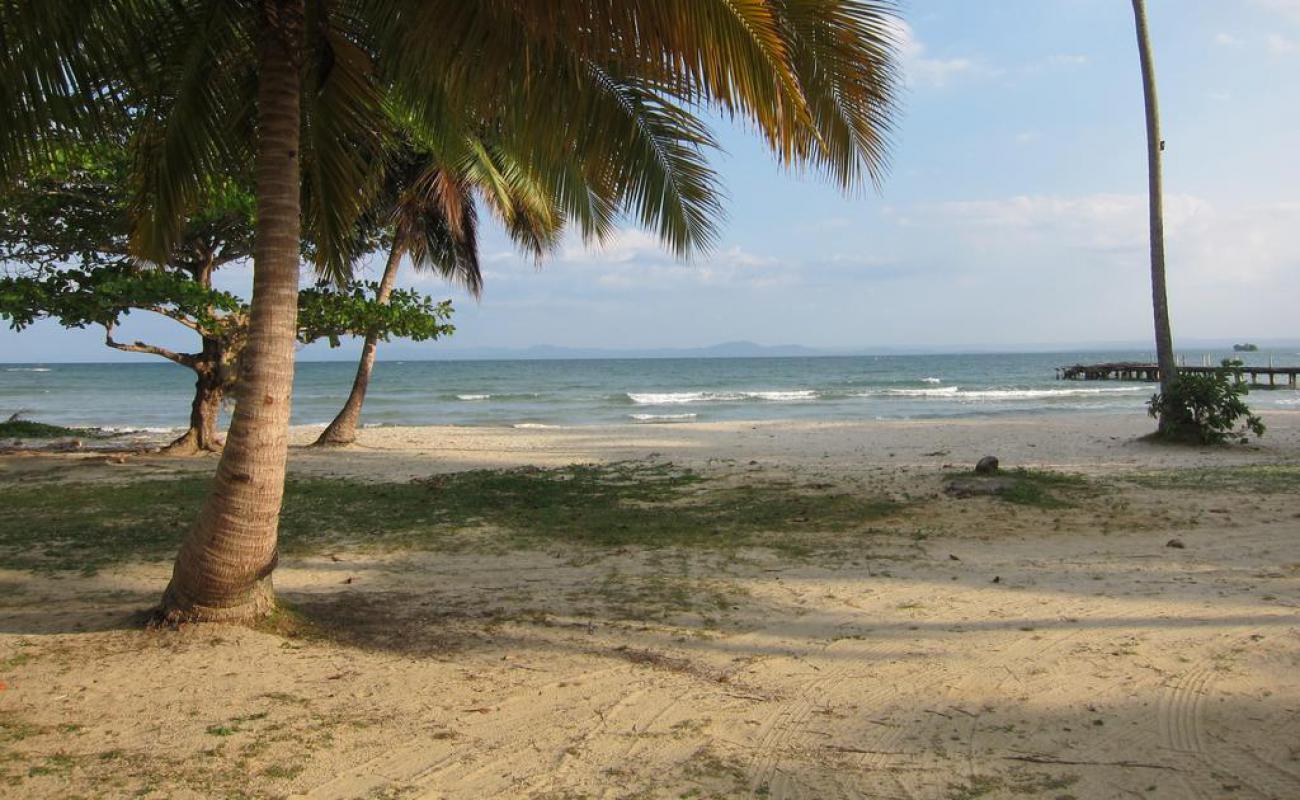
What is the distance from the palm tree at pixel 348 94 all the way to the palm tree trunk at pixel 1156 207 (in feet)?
38.7

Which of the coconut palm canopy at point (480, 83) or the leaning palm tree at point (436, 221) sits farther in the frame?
the leaning palm tree at point (436, 221)

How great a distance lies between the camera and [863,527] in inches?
307

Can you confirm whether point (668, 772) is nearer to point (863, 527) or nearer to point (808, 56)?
point (808, 56)

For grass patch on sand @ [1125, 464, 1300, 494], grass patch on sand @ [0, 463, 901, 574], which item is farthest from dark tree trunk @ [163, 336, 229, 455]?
grass patch on sand @ [1125, 464, 1300, 494]

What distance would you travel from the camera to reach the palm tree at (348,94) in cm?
409

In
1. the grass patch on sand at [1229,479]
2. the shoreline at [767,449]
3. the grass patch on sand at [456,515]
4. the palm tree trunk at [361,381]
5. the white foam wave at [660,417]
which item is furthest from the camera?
the white foam wave at [660,417]

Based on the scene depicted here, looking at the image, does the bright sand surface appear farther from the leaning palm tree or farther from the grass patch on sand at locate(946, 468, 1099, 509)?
the leaning palm tree

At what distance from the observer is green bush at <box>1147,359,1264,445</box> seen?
13969 mm

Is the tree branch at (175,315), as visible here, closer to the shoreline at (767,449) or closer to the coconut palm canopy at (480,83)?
the shoreline at (767,449)

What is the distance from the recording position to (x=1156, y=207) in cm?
1482

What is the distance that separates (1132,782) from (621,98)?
424 centimetres

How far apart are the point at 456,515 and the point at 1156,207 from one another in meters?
12.9

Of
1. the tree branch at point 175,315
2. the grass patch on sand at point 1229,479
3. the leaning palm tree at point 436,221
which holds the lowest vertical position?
the grass patch on sand at point 1229,479

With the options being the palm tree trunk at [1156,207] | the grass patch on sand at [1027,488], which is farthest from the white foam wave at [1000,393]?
the grass patch on sand at [1027,488]
